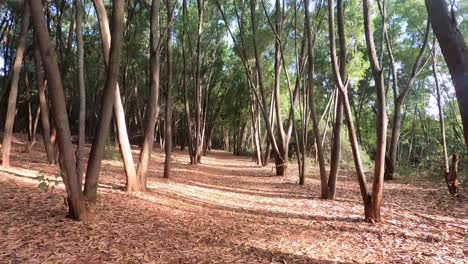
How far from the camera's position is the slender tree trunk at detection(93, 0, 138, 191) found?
6395mm

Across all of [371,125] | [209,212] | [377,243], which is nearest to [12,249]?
[209,212]

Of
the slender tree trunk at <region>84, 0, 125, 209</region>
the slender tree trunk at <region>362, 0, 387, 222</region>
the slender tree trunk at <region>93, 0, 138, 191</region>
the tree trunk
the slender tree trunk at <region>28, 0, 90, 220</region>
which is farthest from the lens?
Answer: the slender tree trunk at <region>93, 0, 138, 191</region>

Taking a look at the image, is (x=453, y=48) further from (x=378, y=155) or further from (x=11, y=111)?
(x=11, y=111)

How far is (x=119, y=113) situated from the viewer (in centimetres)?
688

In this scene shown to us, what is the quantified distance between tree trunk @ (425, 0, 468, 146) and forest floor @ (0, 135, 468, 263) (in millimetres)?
2708

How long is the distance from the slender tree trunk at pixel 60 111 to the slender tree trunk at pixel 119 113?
68.8 inches

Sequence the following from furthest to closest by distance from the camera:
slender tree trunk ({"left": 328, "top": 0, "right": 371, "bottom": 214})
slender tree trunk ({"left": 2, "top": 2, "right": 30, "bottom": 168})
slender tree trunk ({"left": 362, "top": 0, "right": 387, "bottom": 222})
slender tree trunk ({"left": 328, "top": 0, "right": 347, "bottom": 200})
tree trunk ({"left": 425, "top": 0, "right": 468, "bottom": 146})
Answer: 1. slender tree trunk ({"left": 2, "top": 2, "right": 30, "bottom": 168})
2. slender tree trunk ({"left": 328, "top": 0, "right": 347, "bottom": 200})
3. slender tree trunk ({"left": 328, "top": 0, "right": 371, "bottom": 214})
4. slender tree trunk ({"left": 362, "top": 0, "right": 387, "bottom": 222})
5. tree trunk ({"left": 425, "top": 0, "right": 468, "bottom": 146})

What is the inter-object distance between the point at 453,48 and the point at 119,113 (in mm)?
5736

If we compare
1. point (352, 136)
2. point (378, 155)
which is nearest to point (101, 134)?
point (352, 136)

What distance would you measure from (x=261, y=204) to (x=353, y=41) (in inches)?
326

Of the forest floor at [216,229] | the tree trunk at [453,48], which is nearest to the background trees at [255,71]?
the tree trunk at [453,48]

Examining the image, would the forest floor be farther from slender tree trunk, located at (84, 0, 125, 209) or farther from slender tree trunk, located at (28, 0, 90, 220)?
slender tree trunk, located at (84, 0, 125, 209)

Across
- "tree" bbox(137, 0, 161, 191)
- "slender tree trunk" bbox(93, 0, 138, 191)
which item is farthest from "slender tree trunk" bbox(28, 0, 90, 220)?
"tree" bbox(137, 0, 161, 191)

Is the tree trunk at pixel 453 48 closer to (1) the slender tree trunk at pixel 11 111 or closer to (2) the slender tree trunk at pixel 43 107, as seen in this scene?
(1) the slender tree trunk at pixel 11 111
